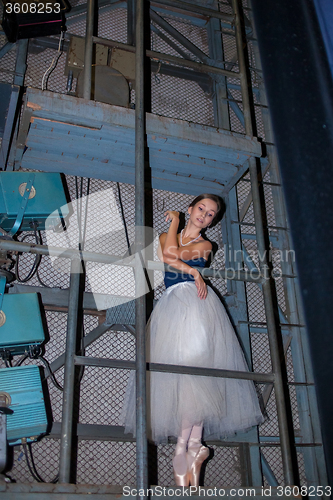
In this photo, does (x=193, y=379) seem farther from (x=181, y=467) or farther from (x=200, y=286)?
(x=200, y=286)

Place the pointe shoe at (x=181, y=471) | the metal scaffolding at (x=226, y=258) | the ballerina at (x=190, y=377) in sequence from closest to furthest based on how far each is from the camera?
the metal scaffolding at (x=226, y=258), the pointe shoe at (x=181, y=471), the ballerina at (x=190, y=377)

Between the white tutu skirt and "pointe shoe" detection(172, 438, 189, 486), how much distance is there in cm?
13

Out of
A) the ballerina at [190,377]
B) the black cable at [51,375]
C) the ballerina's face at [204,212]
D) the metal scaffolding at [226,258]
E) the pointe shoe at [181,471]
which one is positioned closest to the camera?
the metal scaffolding at [226,258]

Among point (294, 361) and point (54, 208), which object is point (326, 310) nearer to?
point (54, 208)

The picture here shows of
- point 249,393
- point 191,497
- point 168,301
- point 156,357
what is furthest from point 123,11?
point 191,497

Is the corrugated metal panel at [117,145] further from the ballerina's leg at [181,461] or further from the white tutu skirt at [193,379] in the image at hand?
the ballerina's leg at [181,461]

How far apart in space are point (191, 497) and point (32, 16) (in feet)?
16.6

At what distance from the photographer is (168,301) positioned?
12.7 feet

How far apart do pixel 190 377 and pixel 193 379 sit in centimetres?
3

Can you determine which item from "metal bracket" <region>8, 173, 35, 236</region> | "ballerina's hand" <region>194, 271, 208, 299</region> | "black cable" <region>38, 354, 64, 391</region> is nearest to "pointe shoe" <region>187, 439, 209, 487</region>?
"ballerina's hand" <region>194, 271, 208, 299</region>

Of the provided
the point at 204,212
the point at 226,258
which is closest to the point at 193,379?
the point at 204,212

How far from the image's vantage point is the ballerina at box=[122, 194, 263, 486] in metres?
3.27

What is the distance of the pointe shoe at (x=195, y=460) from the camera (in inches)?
125

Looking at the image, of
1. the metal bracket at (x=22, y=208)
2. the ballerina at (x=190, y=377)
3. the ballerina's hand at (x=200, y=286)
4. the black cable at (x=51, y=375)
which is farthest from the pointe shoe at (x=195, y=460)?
the metal bracket at (x=22, y=208)
